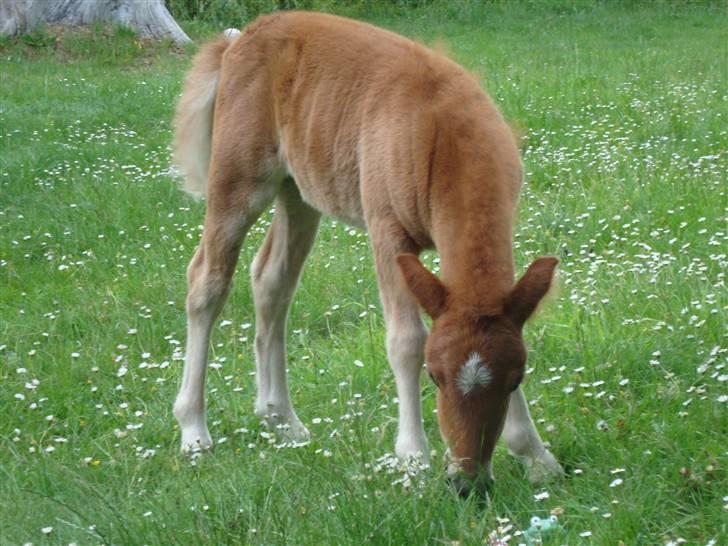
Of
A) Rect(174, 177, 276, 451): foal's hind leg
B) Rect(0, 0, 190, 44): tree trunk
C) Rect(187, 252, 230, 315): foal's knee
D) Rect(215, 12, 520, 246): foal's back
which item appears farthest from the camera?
Rect(0, 0, 190, 44): tree trunk

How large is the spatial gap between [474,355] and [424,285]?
0.26 meters

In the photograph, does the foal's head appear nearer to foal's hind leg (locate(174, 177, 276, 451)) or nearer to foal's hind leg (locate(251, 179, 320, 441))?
foal's hind leg (locate(174, 177, 276, 451))

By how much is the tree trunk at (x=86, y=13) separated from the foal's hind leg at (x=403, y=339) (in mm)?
12544

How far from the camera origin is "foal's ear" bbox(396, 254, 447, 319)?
350cm

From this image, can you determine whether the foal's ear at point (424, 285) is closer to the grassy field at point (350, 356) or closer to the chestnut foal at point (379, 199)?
the chestnut foal at point (379, 199)

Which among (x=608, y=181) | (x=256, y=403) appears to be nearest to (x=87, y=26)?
(x=608, y=181)

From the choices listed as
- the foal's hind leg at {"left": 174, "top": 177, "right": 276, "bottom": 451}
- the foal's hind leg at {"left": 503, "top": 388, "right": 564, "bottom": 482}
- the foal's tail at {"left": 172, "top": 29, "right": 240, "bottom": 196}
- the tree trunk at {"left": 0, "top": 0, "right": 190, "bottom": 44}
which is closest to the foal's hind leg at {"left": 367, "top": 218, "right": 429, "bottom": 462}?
the foal's hind leg at {"left": 503, "top": 388, "right": 564, "bottom": 482}

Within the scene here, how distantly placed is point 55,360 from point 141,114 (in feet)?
19.8

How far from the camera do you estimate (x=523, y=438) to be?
3971 mm

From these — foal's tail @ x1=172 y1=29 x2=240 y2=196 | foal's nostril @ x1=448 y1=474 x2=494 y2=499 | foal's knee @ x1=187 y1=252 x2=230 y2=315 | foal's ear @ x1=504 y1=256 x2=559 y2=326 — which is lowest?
foal's nostril @ x1=448 y1=474 x2=494 y2=499

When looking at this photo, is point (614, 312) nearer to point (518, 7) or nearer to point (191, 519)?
point (191, 519)

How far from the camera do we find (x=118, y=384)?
5.37 metres

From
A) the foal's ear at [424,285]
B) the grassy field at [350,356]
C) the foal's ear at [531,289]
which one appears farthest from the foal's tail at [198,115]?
the foal's ear at [531,289]

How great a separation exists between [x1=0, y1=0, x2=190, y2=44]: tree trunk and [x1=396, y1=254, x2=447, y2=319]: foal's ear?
13135mm
